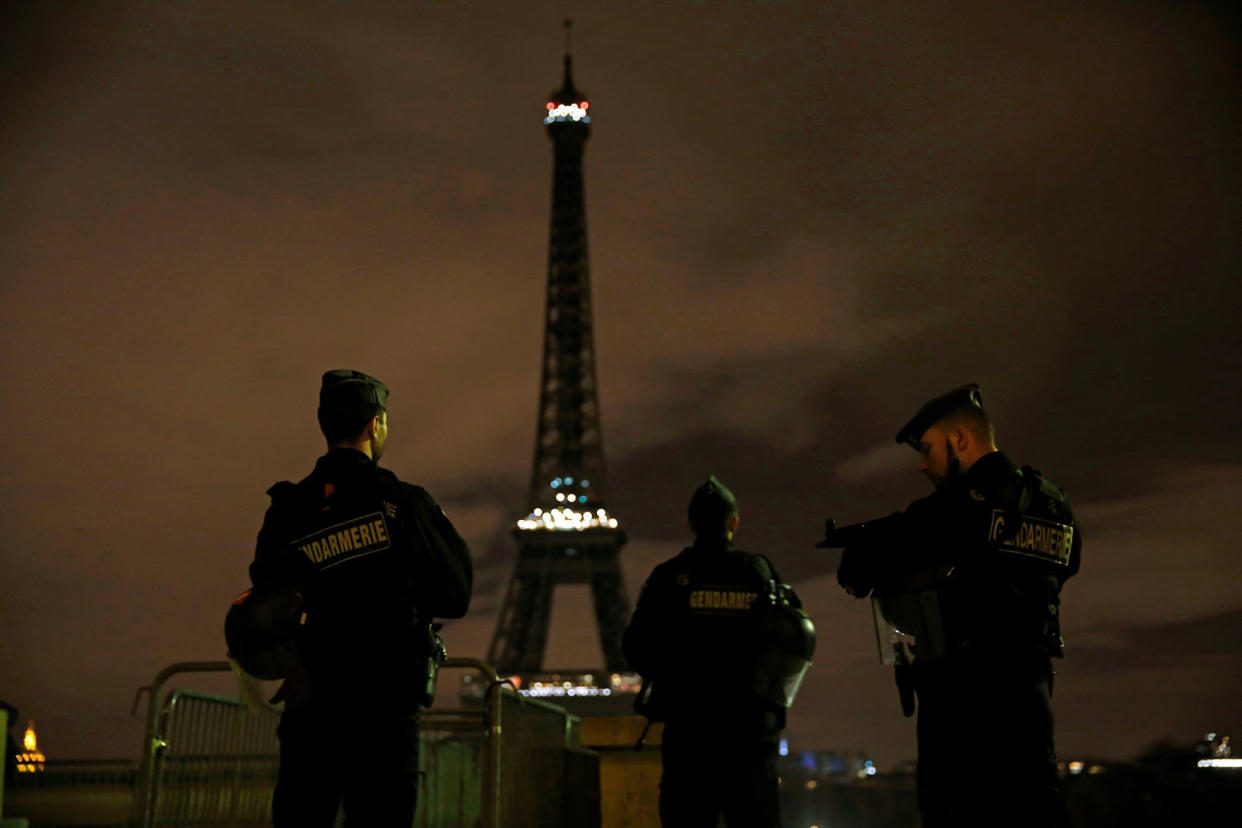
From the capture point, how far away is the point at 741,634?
5.32 meters

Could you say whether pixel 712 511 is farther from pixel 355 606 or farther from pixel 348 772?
pixel 348 772

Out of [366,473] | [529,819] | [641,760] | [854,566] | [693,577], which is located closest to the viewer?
[366,473]

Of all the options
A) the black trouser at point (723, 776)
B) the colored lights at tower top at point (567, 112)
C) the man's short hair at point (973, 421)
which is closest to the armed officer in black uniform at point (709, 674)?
the black trouser at point (723, 776)

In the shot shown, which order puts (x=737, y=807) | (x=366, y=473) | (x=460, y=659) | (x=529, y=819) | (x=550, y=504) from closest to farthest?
(x=366, y=473) < (x=737, y=807) < (x=460, y=659) < (x=529, y=819) < (x=550, y=504)

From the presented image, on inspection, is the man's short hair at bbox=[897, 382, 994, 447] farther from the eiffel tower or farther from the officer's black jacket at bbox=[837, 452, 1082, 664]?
the eiffel tower

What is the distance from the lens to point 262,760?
6703 millimetres

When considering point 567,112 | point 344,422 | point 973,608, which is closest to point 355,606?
point 344,422

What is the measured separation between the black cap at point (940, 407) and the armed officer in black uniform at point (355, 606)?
1.83 metres

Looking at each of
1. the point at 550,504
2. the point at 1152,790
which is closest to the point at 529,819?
the point at 1152,790

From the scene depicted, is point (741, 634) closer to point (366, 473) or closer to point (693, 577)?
point (693, 577)

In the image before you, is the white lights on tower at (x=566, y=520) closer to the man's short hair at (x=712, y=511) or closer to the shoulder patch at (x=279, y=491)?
the man's short hair at (x=712, y=511)

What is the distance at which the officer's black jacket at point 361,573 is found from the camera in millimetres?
3834

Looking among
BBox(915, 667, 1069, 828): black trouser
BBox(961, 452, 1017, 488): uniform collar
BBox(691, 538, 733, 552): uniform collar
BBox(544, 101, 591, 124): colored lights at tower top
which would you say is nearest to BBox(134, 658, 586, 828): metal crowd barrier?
BBox(691, 538, 733, 552): uniform collar

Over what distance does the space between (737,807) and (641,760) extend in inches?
146
